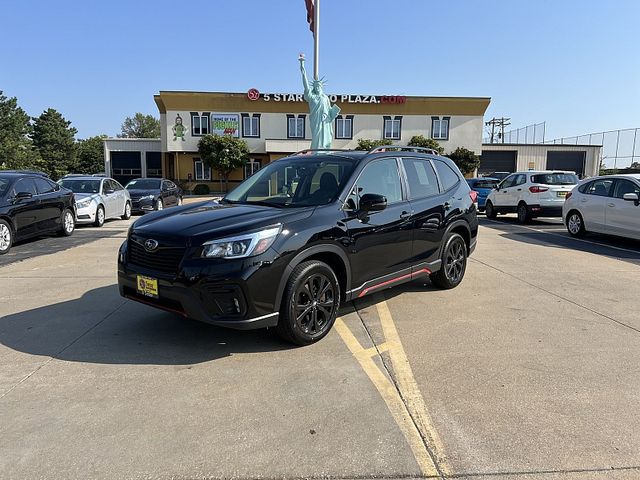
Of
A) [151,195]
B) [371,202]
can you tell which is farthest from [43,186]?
[371,202]

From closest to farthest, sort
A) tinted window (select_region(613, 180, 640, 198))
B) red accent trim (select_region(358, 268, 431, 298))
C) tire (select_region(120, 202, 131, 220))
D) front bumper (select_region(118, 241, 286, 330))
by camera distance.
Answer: front bumper (select_region(118, 241, 286, 330)) → red accent trim (select_region(358, 268, 431, 298)) → tinted window (select_region(613, 180, 640, 198)) → tire (select_region(120, 202, 131, 220))

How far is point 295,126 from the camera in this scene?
142 feet

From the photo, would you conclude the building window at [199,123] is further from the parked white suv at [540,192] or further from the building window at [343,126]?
the parked white suv at [540,192]

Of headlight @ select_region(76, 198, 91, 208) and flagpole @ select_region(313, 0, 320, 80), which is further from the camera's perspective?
flagpole @ select_region(313, 0, 320, 80)

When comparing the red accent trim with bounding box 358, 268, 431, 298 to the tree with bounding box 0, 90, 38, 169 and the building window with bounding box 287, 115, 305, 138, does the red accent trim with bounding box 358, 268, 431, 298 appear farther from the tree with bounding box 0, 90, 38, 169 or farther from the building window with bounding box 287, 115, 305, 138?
the tree with bounding box 0, 90, 38, 169

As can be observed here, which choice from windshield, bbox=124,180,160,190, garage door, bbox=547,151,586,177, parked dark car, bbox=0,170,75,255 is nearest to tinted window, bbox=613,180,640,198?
parked dark car, bbox=0,170,75,255

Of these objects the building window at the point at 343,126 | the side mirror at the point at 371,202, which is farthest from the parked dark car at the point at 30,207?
Result: the building window at the point at 343,126

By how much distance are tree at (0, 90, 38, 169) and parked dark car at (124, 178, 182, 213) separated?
3295cm

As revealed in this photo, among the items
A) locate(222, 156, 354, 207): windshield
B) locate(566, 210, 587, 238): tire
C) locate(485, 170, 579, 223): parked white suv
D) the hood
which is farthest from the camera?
locate(485, 170, 579, 223): parked white suv

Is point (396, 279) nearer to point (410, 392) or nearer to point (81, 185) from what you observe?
point (410, 392)

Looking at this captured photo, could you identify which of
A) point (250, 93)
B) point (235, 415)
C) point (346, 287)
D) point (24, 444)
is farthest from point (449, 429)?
point (250, 93)

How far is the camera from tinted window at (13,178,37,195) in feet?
32.2

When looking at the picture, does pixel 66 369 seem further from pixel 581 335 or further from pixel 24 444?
pixel 581 335

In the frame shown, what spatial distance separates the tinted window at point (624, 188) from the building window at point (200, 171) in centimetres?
3760
